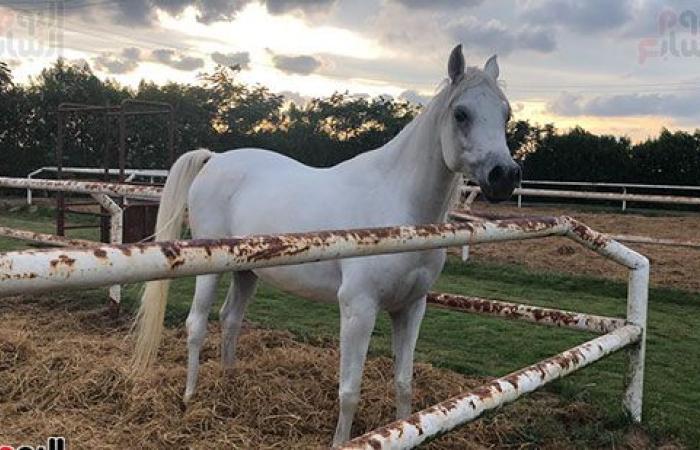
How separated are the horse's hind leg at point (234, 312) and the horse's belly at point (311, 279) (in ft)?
1.91

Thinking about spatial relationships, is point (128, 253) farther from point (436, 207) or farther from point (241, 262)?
point (436, 207)

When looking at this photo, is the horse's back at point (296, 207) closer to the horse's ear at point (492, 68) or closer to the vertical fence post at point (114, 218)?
the horse's ear at point (492, 68)

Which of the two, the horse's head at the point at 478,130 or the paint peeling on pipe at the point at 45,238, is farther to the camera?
the paint peeling on pipe at the point at 45,238

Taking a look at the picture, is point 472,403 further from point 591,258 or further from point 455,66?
point 591,258

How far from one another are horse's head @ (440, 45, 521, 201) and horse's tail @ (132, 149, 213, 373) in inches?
70.2

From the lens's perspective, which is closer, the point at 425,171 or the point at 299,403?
the point at 425,171

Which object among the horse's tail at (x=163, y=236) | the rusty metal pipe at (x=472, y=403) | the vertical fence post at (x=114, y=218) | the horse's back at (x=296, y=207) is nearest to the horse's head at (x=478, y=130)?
the horse's back at (x=296, y=207)

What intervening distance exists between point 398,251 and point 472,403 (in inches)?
21.6

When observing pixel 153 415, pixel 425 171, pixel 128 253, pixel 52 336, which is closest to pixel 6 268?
pixel 128 253

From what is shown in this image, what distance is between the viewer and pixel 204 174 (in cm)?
376

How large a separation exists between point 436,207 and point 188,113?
90.5 feet

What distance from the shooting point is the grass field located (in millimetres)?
3619

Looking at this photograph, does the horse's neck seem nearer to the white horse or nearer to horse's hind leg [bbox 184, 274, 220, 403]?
the white horse

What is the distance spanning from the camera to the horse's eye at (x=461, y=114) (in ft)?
8.40
